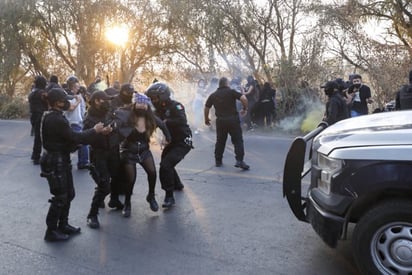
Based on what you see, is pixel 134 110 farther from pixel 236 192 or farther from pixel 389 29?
pixel 389 29

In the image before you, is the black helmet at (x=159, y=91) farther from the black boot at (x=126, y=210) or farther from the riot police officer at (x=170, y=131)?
the black boot at (x=126, y=210)

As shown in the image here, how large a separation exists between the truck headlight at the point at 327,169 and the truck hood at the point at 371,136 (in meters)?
0.06

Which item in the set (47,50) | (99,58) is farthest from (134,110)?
(47,50)

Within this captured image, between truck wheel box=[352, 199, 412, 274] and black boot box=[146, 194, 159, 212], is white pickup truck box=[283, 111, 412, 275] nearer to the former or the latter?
truck wheel box=[352, 199, 412, 274]

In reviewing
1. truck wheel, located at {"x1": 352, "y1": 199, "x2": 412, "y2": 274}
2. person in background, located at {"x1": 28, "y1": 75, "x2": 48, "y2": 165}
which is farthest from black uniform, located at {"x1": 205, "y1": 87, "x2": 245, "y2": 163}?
truck wheel, located at {"x1": 352, "y1": 199, "x2": 412, "y2": 274}

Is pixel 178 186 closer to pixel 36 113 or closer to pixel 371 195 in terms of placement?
pixel 371 195

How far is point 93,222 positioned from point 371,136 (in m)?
3.08

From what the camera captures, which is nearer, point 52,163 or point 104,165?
point 52,163

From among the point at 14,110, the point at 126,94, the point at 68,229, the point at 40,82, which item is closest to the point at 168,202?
the point at 68,229

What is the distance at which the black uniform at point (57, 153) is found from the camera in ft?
14.1

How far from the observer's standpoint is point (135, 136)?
16.5 ft

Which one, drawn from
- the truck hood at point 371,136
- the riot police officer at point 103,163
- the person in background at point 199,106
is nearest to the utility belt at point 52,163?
the riot police officer at point 103,163

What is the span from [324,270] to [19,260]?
2709 mm

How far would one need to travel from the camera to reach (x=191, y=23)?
645 inches
